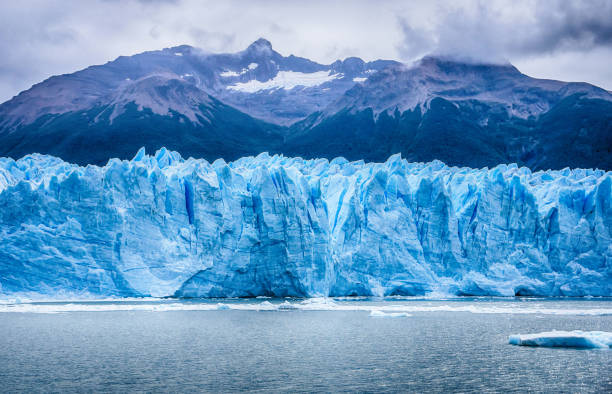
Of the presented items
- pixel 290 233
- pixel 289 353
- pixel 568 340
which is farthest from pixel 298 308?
pixel 568 340

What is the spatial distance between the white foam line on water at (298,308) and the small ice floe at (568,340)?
628cm

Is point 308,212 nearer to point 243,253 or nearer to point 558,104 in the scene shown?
point 243,253

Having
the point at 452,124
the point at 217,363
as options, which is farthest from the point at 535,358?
the point at 452,124

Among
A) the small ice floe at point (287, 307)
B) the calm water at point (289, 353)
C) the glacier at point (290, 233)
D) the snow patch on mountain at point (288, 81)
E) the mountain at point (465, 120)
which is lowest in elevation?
the calm water at point (289, 353)

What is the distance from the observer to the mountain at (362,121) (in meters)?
51.2

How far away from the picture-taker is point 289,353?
11.8 metres

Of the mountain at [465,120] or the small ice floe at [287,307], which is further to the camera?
the mountain at [465,120]

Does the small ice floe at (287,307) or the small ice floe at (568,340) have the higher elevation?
the small ice floe at (287,307)

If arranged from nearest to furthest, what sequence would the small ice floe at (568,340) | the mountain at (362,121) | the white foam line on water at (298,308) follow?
the small ice floe at (568,340) → the white foam line on water at (298,308) → the mountain at (362,121)

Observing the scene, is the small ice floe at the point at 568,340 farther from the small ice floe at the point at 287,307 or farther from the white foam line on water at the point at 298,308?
the small ice floe at the point at 287,307

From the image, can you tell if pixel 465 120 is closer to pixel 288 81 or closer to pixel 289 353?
pixel 289 353

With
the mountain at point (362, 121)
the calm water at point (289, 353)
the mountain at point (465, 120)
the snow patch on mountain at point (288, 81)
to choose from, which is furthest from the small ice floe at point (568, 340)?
the snow patch on mountain at point (288, 81)

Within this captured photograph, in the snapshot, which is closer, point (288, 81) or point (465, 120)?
point (465, 120)

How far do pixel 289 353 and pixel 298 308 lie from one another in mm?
8463
